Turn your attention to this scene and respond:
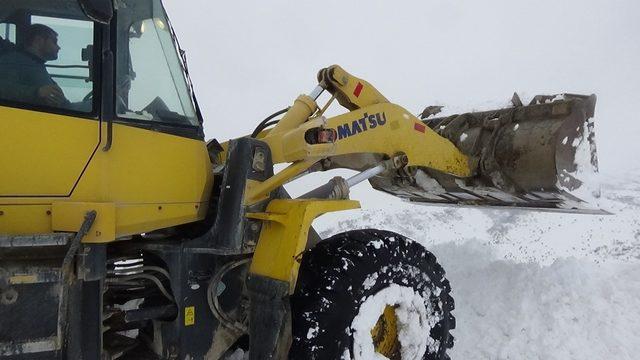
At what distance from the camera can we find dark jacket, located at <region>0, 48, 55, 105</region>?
7.69 feet

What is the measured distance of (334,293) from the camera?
2.77 metres

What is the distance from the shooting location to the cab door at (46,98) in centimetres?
230

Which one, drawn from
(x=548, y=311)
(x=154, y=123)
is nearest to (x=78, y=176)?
(x=154, y=123)

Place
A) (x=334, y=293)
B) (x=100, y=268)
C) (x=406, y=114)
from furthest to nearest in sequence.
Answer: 1. (x=406, y=114)
2. (x=334, y=293)
3. (x=100, y=268)

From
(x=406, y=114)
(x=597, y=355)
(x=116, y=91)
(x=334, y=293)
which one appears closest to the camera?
(x=116, y=91)

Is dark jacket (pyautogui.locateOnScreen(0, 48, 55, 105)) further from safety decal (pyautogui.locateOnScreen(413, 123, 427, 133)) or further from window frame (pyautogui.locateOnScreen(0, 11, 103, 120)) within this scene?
safety decal (pyautogui.locateOnScreen(413, 123, 427, 133))

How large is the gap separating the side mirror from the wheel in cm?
161

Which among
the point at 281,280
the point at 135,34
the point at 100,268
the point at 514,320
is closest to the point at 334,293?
the point at 281,280

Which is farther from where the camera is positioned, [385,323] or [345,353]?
[385,323]

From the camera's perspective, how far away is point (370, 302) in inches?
113

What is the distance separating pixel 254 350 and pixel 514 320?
243 centimetres

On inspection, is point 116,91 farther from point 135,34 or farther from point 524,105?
point 524,105

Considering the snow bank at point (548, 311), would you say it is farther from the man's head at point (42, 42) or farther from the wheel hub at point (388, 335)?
the man's head at point (42, 42)

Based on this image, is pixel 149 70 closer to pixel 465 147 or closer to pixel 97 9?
pixel 97 9
